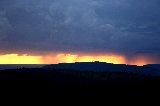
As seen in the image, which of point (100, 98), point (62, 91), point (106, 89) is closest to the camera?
point (100, 98)

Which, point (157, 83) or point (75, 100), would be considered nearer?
point (75, 100)

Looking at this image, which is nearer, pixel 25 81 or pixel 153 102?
pixel 153 102

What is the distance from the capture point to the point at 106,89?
76438 millimetres

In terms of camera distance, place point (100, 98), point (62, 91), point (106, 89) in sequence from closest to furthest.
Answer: point (100, 98) < point (62, 91) < point (106, 89)

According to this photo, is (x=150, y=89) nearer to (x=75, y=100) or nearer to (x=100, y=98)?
(x=100, y=98)

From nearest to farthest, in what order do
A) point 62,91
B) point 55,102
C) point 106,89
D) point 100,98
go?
point 55,102 → point 100,98 → point 62,91 → point 106,89

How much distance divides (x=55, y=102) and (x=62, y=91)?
11.9 meters

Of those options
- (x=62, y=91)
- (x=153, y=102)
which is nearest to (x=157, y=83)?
(x=153, y=102)

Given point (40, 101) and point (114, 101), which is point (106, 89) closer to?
point (114, 101)

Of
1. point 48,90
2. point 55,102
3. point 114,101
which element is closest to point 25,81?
point 48,90

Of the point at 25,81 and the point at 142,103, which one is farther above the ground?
the point at 25,81

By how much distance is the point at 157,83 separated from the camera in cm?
7931

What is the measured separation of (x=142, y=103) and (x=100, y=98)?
10404 millimetres

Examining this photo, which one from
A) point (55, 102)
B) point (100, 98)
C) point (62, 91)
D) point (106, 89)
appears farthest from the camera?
point (106, 89)
